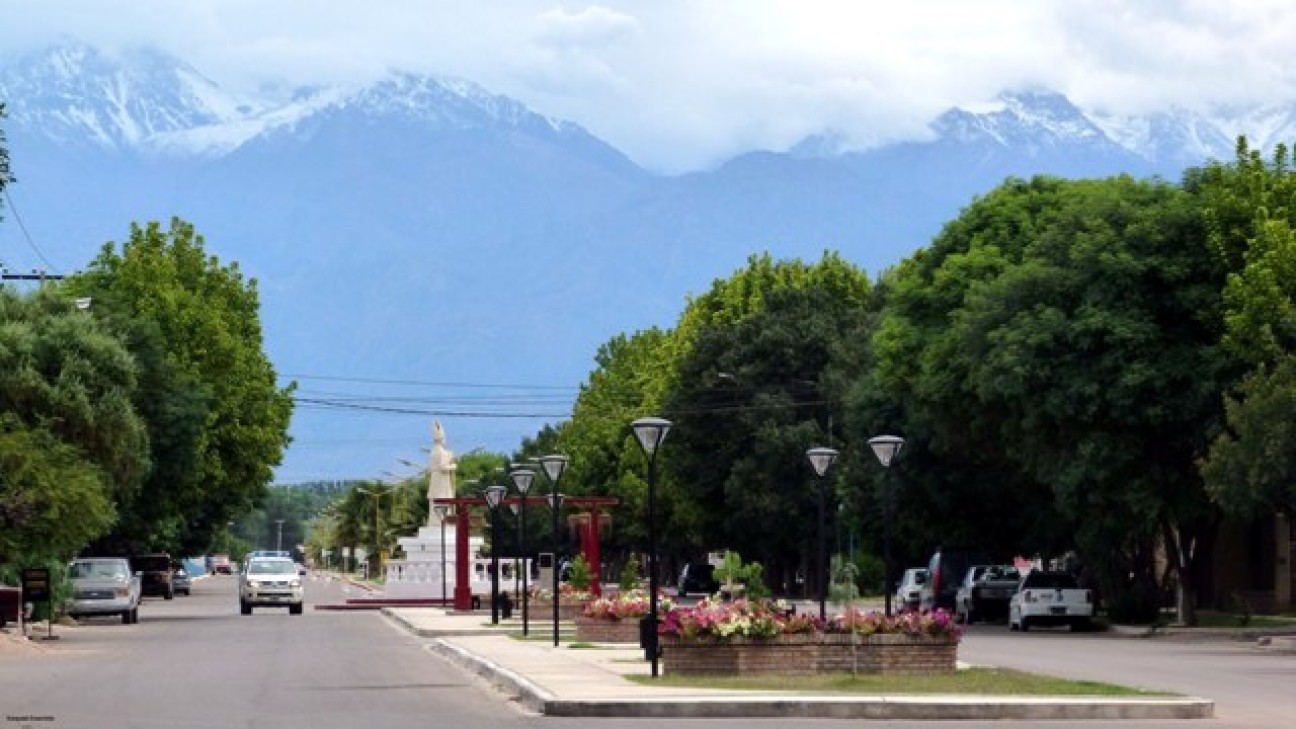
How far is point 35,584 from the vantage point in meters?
54.0

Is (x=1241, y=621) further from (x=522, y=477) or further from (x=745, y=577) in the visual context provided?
(x=745, y=577)

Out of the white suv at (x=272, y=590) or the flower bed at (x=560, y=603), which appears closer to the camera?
the flower bed at (x=560, y=603)

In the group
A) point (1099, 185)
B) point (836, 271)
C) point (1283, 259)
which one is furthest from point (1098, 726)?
point (836, 271)

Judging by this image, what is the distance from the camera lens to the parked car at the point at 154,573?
103250mm

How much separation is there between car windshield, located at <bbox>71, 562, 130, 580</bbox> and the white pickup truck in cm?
2339

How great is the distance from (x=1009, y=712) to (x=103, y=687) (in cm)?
1174

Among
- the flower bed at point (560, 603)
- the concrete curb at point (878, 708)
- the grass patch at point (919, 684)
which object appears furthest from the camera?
the flower bed at point (560, 603)

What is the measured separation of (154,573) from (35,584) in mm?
50004

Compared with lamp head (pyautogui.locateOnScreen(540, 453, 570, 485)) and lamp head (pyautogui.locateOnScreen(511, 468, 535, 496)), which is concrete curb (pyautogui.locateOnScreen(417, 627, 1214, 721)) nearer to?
lamp head (pyautogui.locateOnScreen(540, 453, 570, 485))

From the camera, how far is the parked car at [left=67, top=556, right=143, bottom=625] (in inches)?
2559

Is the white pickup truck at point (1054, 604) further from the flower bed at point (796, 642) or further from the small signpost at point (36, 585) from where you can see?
the flower bed at point (796, 642)

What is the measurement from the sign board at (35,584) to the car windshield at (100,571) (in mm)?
11356

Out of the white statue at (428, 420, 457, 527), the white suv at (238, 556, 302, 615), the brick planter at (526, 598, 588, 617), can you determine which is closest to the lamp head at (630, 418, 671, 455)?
the brick planter at (526, 598, 588, 617)

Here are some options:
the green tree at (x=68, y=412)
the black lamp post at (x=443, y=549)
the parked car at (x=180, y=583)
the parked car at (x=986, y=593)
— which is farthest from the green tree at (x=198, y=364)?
the parked car at (x=986, y=593)
